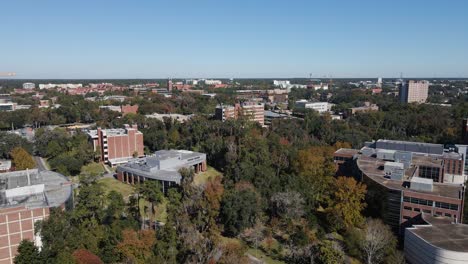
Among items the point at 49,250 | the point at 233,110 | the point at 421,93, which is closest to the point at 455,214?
the point at 49,250

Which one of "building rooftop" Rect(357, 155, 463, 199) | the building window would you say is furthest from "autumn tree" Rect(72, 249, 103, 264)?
the building window

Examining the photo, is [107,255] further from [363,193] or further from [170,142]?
[170,142]

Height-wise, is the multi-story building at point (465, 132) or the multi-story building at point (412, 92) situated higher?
the multi-story building at point (412, 92)

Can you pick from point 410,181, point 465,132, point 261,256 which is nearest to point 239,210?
point 261,256

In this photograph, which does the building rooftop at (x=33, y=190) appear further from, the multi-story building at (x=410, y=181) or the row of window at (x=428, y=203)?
the row of window at (x=428, y=203)

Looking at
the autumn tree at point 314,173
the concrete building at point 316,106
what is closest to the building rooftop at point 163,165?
the autumn tree at point 314,173

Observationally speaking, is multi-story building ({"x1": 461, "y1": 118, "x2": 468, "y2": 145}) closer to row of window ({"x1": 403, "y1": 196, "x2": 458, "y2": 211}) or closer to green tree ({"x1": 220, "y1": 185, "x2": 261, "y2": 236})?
row of window ({"x1": 403, "y1": 196, "x2": 458, "y2": 211})

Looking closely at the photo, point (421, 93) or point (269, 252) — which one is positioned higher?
point (421, 93)
